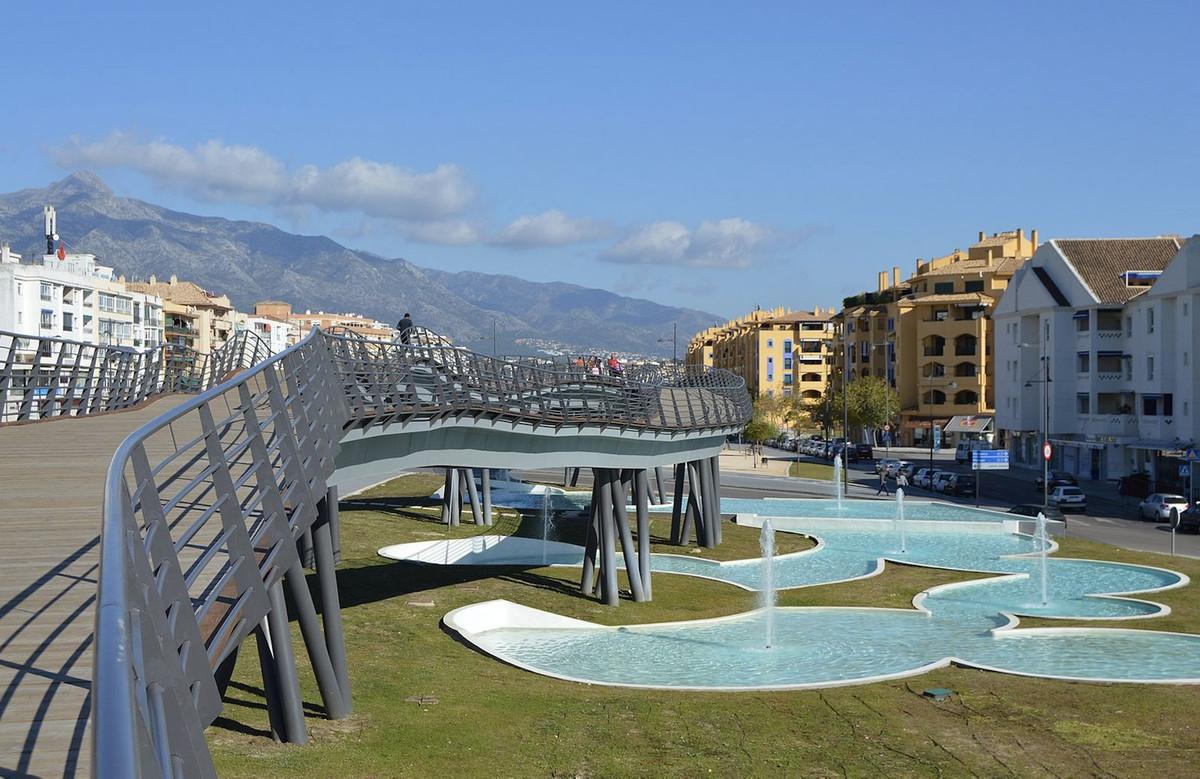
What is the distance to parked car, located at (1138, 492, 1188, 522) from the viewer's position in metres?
53.5

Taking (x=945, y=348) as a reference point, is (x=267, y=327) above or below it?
above

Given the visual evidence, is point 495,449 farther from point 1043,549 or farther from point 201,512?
point 1043,549

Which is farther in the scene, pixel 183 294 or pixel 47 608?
pixel 183 294

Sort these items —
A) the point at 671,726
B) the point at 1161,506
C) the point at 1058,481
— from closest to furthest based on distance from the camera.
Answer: the point at 671,726 → the point at 1161,506 → the point at 1058,481

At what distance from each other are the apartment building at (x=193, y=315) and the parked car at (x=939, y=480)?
84717 mm

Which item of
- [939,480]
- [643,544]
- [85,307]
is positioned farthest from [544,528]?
[85,307]

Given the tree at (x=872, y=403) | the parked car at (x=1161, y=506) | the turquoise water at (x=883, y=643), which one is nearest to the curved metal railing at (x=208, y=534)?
the turquoise water at (x=883, y=643)

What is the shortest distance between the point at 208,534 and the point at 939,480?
6337cm

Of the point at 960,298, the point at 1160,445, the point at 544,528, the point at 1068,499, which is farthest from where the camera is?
the point at 960,298

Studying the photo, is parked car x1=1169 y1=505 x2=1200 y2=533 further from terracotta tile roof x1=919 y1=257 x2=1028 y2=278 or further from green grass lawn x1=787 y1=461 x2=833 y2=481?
terracotta tile roof x1=919 y1=257 x2=1028 y2=278

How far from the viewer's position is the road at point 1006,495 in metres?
46.7

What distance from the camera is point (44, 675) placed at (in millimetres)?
5504

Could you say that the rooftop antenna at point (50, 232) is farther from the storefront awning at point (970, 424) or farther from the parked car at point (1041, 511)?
the parked car at point (1041, 511)

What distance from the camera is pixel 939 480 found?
6888cm
